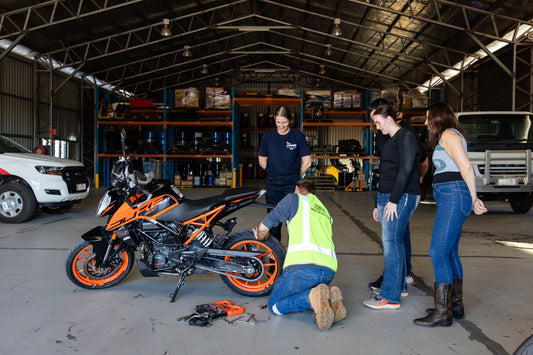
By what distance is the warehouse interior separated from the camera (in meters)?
2.93

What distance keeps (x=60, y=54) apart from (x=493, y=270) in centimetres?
1913

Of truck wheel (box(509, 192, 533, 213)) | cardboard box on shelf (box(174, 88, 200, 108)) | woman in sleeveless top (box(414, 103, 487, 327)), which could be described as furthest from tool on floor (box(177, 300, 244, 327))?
cardboard box on shelf (box(174, 88, 200, 108))

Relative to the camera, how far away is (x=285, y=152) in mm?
4375

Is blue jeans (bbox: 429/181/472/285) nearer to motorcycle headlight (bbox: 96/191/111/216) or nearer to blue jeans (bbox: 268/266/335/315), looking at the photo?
blue jeans (bbox: 268/266/335/315)

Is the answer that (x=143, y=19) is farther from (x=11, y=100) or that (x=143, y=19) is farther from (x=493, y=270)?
(x=493, y=270)

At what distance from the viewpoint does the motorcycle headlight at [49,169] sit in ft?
24.2

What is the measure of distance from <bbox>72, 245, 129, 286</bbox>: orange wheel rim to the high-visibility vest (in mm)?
1740

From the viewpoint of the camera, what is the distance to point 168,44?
771 inches

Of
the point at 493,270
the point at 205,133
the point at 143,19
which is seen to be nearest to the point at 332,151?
the point at 205,133

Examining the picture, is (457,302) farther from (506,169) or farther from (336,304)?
(506,169)

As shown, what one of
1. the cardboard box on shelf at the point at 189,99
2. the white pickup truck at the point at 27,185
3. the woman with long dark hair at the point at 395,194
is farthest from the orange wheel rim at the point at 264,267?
the cardboard box on shelf at the point at 189,99

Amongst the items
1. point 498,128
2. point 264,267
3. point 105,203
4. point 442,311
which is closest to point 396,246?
point 442,311

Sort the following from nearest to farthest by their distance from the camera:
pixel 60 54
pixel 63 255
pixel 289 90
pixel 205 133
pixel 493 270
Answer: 1. pixel 493 270
2. pixel 63 255
3. pixel 289 90
4. pixel 60 54
5. pixel 205 133

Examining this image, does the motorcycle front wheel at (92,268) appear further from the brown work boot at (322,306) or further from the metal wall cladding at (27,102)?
the metal wall cladding at (27,102)
